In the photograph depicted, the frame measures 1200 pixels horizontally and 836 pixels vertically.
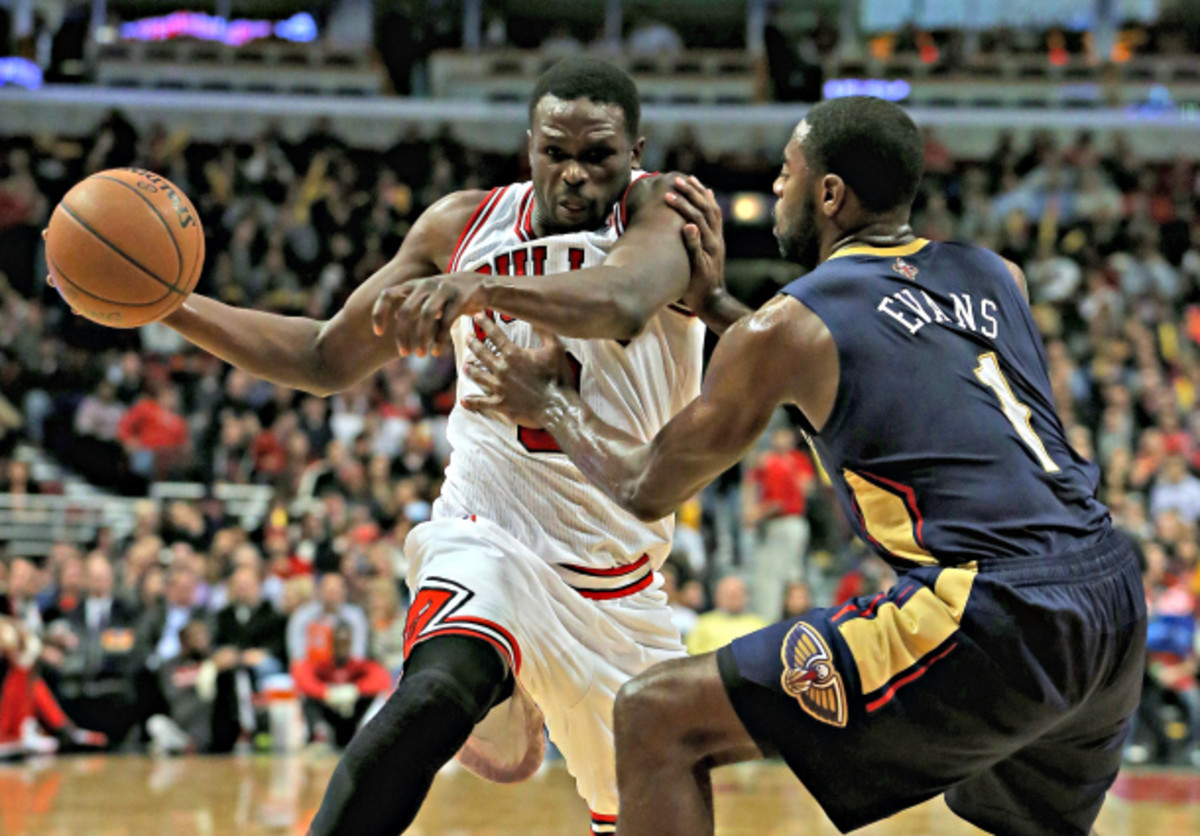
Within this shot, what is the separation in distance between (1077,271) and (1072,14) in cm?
806

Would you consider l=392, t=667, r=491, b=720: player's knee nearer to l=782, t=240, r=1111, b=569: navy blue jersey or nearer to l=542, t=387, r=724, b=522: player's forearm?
l=542, t=387, r=724, b=522: player's forearm

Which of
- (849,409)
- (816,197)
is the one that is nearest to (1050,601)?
(849,409)

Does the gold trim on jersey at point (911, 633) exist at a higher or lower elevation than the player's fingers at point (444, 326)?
lower

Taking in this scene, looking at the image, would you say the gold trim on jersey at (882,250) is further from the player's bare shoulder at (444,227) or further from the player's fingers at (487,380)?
the player's bare shoulder at (444,227)

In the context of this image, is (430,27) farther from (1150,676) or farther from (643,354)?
(643,354)

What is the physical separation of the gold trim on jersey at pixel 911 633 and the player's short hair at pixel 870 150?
1.02 meters

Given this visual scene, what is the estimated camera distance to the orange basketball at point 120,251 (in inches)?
153

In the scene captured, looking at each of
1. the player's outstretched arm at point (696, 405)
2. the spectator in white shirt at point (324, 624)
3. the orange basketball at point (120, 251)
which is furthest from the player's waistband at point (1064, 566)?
the spectator in white shirt at point (324, 624)

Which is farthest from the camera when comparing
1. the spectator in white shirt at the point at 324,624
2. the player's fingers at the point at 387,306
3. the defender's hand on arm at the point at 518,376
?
the spectator in white shirt at the point at 324,624

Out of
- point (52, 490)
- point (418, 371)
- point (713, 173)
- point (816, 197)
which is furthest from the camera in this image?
point (713, 173)

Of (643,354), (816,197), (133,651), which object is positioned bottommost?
(133,651)

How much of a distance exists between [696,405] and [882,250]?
0.62 m

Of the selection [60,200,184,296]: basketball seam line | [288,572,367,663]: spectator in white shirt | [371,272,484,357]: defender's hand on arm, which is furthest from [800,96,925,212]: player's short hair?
[288,572,367,663]: spectator in white shirt

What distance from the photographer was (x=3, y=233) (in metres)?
16.1
